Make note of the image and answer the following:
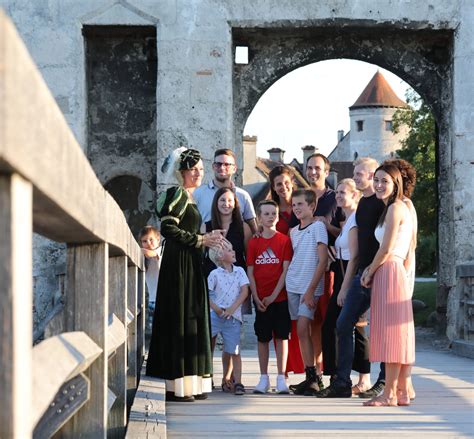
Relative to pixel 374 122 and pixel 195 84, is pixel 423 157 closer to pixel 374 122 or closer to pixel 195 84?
pixel 195 84

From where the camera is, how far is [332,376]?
739 centimetres

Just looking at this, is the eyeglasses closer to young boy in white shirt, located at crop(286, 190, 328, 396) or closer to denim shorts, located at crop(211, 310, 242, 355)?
young boy in white shirt, located at crop(286, 190, 328, 396)

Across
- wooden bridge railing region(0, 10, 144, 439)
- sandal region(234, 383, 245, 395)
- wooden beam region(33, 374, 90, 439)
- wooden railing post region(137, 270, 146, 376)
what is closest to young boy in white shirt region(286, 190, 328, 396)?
sandal region(234, 383, 245, 395)

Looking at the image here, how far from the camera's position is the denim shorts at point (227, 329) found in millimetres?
7473

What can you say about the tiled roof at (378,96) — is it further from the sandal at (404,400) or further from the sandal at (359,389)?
the sandal at (404,400)

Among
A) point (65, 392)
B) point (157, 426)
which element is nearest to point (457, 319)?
point (157, 426)

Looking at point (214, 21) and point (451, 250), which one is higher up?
point (214, 21)

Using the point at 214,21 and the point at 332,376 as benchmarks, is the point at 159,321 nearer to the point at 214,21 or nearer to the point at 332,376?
the point at 332,376

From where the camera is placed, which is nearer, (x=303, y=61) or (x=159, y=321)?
(x=159, y=321)

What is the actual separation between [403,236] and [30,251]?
5343 millimetres

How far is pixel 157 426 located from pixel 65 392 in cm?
210

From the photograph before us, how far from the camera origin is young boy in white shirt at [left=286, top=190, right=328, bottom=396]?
7.52m

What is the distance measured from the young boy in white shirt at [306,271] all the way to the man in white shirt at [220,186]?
1.50ft

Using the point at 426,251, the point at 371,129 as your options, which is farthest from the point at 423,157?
the point at 371,129
